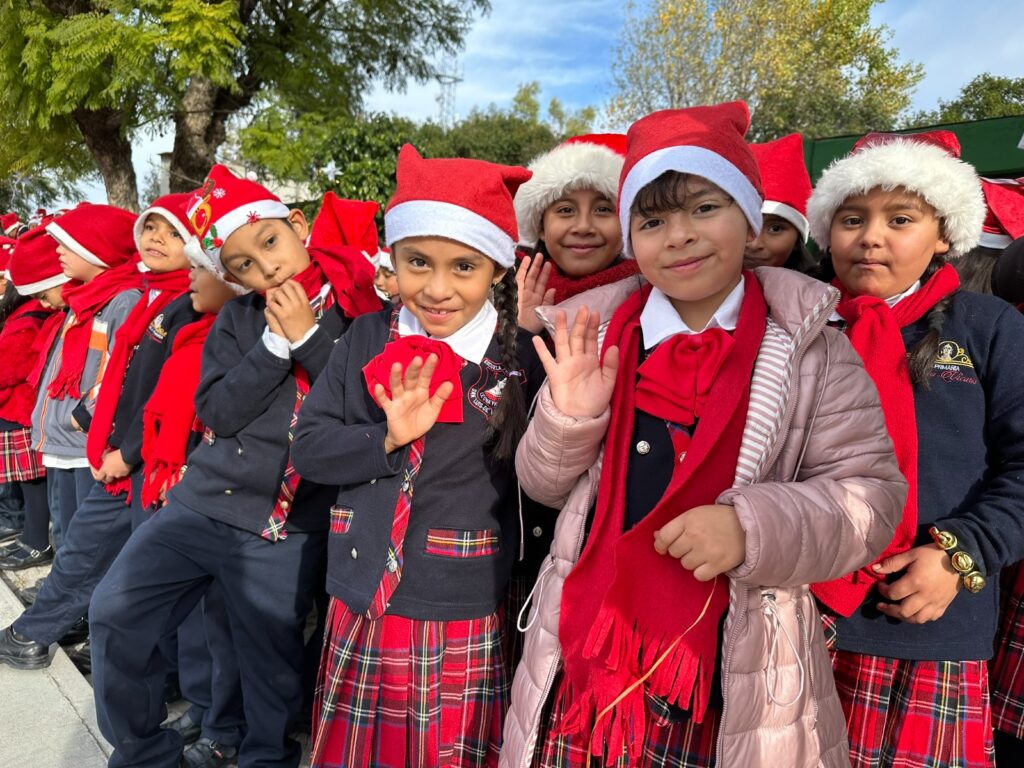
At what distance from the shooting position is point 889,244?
181 cm

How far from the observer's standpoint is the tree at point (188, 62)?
980 centimetres

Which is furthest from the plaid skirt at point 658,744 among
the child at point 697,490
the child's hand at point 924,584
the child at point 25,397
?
the child at point 25,397

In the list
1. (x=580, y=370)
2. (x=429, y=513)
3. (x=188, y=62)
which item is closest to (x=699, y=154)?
(x=580, y=370)

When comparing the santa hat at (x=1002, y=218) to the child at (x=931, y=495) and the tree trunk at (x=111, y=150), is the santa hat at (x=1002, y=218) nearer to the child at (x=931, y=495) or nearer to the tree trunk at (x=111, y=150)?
the child at (x=931, y=495)

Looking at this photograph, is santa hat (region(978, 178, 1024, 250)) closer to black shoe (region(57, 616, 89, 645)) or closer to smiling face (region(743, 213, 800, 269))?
smiling face (region(743, 213, 800, 269))

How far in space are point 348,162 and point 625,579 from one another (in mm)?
8893

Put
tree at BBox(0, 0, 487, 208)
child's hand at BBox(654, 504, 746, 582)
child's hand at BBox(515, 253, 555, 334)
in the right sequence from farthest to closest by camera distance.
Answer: tree at BBox(0, 0, 487, 208), child's hand at BBox(515, 253, 555, 334), child's hand at BBox(654, 504, 746, 582)

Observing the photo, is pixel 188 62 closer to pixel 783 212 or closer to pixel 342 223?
pixel 342 223

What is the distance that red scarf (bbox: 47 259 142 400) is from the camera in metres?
3.41

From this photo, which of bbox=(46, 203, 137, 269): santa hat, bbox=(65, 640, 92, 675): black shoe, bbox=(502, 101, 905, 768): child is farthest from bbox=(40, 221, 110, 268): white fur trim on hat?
bbox=(502, 101, 905, 768): child

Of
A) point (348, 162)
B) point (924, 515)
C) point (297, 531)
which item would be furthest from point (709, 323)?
point (348, 162)

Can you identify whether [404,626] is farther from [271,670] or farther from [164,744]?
[164,744]

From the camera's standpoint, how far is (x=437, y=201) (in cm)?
183

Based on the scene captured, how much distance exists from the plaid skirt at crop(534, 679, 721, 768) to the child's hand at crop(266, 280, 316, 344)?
3.98 feet
